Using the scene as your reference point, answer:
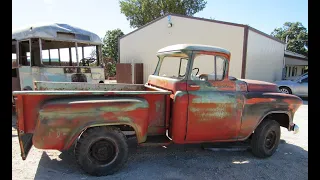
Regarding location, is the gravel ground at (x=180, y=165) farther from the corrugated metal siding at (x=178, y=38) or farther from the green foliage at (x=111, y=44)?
the green foliage at (x=111, y=44)

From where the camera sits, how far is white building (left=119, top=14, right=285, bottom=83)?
39.0 feet

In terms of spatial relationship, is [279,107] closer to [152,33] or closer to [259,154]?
[259,154]

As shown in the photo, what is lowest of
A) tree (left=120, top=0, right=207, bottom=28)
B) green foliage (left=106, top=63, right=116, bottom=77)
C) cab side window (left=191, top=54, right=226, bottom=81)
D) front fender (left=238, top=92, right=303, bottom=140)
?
front fender (left=238, top=92, right=303, bottom=140)

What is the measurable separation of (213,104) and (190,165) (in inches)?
45.2

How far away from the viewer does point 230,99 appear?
13.1 feet

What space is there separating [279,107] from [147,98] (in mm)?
2603

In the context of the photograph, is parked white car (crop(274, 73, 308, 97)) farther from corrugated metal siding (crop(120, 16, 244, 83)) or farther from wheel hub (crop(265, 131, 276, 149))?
wheel hub (crop(265, 131, 276, 149))

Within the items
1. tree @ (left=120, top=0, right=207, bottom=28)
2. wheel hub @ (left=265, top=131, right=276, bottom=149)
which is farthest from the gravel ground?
tree @ (left=120, top=0, right=207, bottom=28)

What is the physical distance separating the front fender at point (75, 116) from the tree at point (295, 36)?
3395 cm

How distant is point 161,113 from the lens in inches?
152

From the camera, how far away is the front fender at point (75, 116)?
10.2ft

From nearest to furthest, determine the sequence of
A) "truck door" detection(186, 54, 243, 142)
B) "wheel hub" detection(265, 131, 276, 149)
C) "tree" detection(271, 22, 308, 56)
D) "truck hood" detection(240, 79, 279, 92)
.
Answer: "truck door" detection(186, 54, 243, 142), "truck hood" detection(240, 79, 279, 92), "wheel hub" detection(265, 131, 276, 149), "tree" detection(271, 22, 308, 56)

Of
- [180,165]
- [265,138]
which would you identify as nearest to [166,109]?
[180,165]

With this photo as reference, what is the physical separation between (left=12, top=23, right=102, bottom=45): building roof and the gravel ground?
3.24 meters
